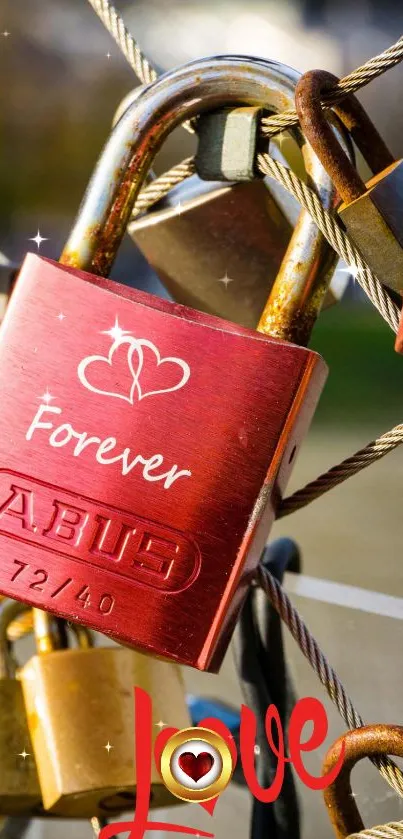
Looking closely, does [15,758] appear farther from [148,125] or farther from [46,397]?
[148,125]

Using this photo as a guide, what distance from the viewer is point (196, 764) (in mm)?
593

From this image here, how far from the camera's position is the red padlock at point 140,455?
513 millimetres

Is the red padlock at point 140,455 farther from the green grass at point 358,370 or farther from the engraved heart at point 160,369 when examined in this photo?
the green grass at point 358,370

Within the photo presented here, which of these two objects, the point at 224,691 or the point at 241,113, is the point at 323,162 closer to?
the point at 241,113

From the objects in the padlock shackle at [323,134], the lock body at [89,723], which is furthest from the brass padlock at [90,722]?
the padlock shackle at [323,134]

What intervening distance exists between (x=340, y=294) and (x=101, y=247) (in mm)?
237

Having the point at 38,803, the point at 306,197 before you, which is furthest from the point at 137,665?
the point at 306,197

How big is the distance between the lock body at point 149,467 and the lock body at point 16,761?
8.8 inches

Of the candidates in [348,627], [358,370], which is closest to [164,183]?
[348,627]

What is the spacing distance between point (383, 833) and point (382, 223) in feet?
0.99

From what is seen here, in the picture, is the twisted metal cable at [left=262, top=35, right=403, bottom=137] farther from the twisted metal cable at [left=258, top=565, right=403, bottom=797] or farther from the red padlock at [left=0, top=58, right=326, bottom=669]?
the twisted metal cable at [left=258, top=565, right=403, bottom=797]

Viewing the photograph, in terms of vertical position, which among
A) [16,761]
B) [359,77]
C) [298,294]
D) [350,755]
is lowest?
[16,761]

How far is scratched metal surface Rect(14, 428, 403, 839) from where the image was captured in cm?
88

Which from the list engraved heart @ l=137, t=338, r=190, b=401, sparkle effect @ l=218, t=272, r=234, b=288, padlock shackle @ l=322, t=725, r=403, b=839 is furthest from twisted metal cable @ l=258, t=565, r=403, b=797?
sparkle effect @ l=218, t=272, r=234, b=288
